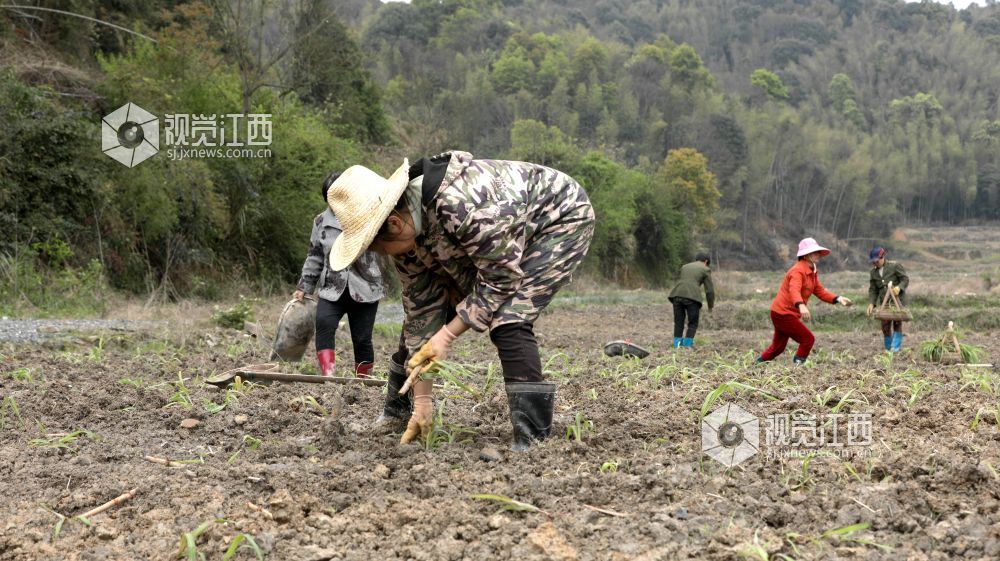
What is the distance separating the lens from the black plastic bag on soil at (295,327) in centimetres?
721

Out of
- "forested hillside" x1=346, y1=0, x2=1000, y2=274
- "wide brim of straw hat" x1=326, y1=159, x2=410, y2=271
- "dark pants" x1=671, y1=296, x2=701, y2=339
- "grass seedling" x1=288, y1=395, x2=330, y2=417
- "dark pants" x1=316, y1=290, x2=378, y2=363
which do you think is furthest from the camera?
"forested hillside" x1=346, y1=0, x2=1000, y2=274

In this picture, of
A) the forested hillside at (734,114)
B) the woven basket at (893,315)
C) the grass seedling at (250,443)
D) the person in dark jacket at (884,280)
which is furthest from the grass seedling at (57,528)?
the forested hillside at (734,114)

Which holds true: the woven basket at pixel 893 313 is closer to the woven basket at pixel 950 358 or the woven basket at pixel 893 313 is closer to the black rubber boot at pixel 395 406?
the woven basket at pixel 950 358

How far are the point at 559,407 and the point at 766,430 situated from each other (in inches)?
49.9

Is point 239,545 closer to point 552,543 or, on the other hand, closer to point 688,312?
point 552,543

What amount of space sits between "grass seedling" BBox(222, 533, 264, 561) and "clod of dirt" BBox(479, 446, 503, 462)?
48.6 inches

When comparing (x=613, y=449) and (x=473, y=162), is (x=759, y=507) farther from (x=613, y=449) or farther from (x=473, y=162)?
(x=473, y=162)

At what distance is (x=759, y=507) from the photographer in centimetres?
314

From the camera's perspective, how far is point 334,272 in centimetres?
677

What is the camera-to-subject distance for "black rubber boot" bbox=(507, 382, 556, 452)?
3973 mm

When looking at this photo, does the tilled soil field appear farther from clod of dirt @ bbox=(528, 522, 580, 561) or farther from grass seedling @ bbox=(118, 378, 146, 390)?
grass seedling @ bbox=(118, 378, 146, 390)

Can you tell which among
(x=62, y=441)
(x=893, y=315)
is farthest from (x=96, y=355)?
(x=893, y=315)

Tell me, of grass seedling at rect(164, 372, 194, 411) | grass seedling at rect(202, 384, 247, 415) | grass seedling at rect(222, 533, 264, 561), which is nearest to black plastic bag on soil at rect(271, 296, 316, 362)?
grass seedling at rect(202, 384, 247, 415)

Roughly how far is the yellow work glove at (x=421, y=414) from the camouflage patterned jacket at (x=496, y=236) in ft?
0.77
